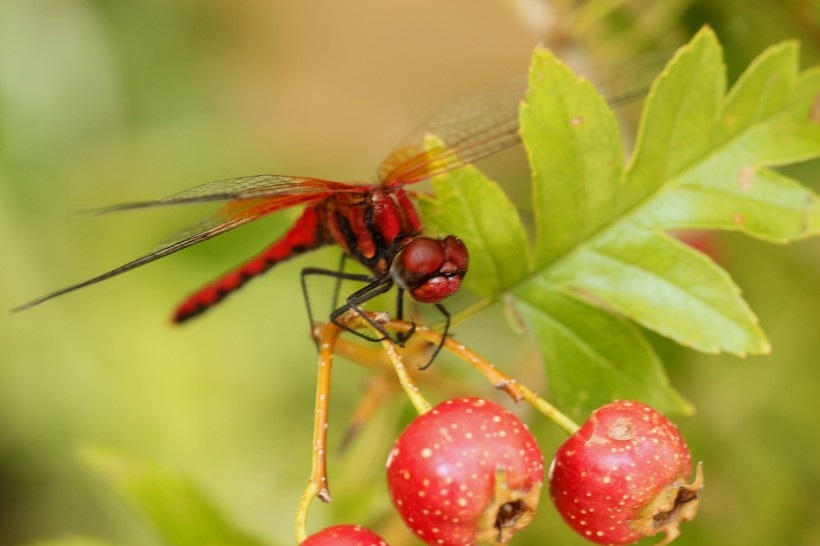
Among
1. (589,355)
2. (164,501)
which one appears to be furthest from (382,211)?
(164,501)

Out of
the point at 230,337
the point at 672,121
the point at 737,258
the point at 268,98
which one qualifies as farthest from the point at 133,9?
the point at 672,121

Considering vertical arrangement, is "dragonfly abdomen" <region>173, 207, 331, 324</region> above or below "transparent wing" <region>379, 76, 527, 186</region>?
below

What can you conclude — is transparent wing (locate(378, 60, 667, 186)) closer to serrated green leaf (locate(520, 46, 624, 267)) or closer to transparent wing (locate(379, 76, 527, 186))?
transparent wing (locate(379, 76, 527, 186))

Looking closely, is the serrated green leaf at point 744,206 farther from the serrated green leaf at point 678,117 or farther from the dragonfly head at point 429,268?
the dragonfly head at point 429,268

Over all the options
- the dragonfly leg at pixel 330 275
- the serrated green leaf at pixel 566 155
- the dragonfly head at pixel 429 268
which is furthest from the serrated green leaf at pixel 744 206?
the dragonfly leg at pixel 330 275

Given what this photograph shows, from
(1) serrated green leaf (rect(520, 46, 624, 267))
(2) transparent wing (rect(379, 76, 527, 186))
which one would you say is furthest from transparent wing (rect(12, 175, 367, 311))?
(1) serrated green leaf (rect(520, 46, 624, 267))

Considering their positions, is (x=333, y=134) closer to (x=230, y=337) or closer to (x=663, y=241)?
(x=230, y=337)
